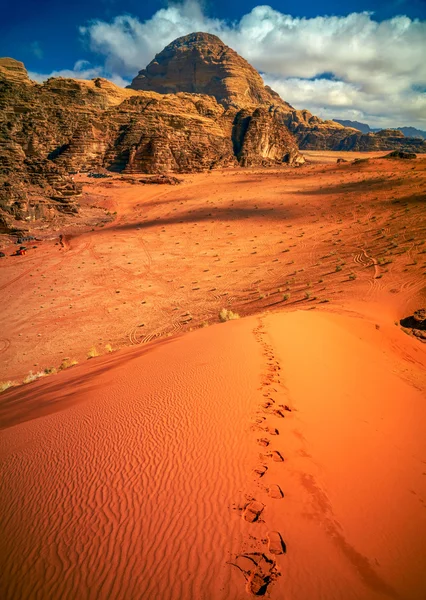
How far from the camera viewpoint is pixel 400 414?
181 inches

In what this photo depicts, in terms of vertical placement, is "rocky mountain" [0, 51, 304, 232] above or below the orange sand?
above

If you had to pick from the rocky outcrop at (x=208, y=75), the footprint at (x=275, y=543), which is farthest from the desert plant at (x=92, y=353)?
the rocky outcrop at (x=208, y=75)

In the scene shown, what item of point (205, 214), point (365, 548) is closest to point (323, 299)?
point (365, 548)

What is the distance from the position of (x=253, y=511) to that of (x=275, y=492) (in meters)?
0.29

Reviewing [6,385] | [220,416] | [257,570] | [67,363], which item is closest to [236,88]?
[67,363]

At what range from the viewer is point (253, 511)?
2.67 m

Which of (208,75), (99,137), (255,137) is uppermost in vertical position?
(208,75)

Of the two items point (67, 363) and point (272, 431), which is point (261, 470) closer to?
point (272, 431)

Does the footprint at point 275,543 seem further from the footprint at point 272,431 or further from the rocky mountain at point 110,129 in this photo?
the rocky mountain at point 110,129

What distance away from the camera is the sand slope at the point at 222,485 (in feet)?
7.22

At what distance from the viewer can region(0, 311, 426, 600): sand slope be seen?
2201 millimetres

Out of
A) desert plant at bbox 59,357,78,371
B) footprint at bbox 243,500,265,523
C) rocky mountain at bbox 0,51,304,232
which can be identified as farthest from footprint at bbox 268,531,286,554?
rocky mountain at bbox 0,51,304,232

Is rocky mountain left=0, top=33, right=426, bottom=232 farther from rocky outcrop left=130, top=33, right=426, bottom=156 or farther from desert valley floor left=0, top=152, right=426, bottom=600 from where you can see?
rocky outcrop left=130, top=33, right=426, bottom=156

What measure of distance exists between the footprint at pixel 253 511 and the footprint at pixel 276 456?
624mm
